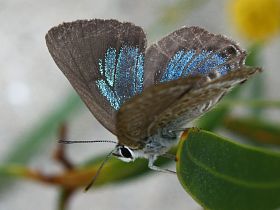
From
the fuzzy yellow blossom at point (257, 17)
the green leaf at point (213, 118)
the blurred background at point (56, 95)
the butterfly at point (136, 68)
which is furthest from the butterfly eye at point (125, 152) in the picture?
the blurred background at point (56, 95)

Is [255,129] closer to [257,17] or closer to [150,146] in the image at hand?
[257,17]

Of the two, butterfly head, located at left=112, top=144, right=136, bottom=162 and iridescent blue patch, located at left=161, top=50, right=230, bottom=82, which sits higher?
iridescent blue patch, located at left=161, top=50, right=230, bottom=82

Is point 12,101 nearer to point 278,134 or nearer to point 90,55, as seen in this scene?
point 278,134

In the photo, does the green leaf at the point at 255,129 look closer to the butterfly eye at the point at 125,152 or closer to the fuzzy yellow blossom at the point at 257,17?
the fuzzy yellow blossom at the point at 257,17

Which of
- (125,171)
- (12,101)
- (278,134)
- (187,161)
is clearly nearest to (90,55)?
(187,161)

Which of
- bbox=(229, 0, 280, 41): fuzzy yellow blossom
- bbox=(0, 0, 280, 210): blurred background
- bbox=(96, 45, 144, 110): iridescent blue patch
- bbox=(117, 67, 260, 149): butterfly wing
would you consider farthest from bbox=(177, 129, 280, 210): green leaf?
bbox=(0, 0, 280, 210): blurred background

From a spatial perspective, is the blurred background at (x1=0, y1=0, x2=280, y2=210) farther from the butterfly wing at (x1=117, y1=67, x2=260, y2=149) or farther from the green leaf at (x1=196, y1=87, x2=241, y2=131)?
the butterfly wing at (x1=117, y1=67, x2=260, y2=149)
